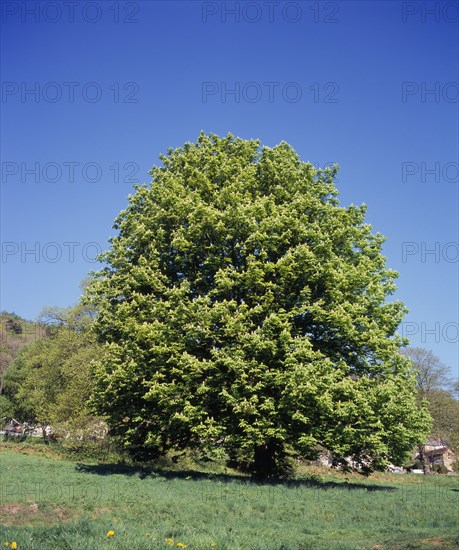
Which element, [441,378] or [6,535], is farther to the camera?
[441,378]

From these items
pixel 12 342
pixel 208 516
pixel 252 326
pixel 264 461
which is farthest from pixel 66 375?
pixel 12 342

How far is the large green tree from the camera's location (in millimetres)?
22531

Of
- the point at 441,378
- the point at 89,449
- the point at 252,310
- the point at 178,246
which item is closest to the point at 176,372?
the point at 252,310

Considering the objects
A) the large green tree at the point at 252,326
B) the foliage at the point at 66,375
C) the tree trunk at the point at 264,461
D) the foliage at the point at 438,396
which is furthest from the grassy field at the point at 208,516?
the foliage at the point at 438,396

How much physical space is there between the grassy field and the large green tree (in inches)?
132

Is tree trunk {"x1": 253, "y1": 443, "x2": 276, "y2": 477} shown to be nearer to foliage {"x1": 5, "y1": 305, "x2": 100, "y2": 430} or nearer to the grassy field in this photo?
the grassy field

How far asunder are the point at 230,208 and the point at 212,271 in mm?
3333

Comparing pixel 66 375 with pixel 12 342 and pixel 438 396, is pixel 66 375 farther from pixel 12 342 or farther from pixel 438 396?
pixel 12 342

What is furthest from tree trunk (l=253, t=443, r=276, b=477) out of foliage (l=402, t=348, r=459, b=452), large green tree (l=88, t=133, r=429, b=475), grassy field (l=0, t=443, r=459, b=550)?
foliage (l=402, t=348, r=459, b=452)

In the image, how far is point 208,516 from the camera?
47.9 ft

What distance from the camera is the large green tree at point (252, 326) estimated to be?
73.9ft

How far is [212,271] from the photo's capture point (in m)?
26.2

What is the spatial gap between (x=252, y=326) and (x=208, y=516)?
10.2m

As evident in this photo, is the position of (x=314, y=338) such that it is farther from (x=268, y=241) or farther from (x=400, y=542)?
(x=400, y=542)
